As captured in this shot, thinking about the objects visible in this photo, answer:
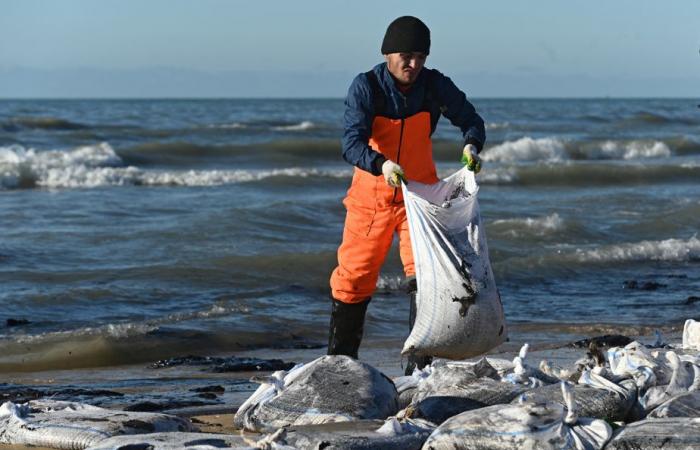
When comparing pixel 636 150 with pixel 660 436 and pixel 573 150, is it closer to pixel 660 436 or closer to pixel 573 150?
pixel 573 150

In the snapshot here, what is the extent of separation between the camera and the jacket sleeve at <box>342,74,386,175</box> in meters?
5.47

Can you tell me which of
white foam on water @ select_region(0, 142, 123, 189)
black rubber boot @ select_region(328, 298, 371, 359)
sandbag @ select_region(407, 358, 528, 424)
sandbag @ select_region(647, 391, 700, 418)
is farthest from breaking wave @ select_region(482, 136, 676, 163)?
sandbag @ select_region(647, 391, 700, 418)

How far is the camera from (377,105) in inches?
223

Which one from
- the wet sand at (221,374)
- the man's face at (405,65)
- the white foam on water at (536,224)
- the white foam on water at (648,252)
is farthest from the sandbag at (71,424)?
the white foam on water at (536,224)

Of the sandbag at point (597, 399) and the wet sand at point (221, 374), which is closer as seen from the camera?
the sandbag at point (597, 399)

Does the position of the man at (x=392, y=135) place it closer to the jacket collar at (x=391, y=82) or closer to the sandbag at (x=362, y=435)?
the jacket collar at (x=391, y=82)

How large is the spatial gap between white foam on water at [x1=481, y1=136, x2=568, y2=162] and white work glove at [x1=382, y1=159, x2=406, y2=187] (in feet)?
75.0

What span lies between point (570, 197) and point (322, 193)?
11.6 feet

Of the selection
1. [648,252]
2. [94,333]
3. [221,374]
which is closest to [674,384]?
[221,374]

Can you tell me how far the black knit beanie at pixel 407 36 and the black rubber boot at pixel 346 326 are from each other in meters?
1.23

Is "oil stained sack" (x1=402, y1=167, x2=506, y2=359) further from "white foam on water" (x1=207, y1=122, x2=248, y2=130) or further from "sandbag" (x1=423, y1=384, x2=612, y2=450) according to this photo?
"white foam on water" (x1=207, y1=122, x2=248, y2=130)

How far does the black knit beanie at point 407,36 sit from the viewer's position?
5.60m

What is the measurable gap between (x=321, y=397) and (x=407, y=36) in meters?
1.68

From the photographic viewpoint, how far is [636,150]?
30484 mm
